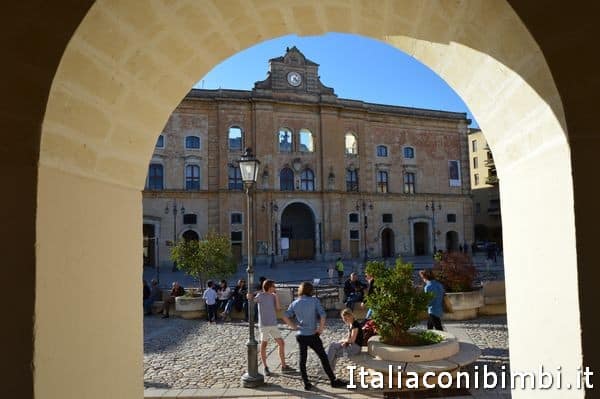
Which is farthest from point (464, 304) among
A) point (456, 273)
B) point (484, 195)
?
→ point (484, 195)

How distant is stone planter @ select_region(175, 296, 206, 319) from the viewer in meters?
13.5

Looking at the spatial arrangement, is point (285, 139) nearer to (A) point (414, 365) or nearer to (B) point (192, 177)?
(B) point (192, 177)

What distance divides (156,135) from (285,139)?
31.6 m

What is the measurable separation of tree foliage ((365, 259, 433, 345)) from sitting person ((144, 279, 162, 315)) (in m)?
9.62

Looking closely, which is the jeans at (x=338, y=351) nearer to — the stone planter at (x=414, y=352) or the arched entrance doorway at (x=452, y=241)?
the stone planter at (x=414, y=352)

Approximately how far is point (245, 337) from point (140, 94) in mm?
9263

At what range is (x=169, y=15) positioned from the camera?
212 cm

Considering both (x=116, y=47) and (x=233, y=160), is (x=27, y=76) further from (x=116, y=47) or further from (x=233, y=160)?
(x=233, y=160)

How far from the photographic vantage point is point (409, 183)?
37406 millimetres

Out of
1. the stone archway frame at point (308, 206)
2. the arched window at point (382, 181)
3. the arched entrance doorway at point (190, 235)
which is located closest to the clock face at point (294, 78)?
the stone archway frame at point (308, 206)

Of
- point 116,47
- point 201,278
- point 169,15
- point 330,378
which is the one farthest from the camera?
point 201,278

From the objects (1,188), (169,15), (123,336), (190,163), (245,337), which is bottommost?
(245,337)

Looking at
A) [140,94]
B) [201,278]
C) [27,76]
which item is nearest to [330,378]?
[140,94]

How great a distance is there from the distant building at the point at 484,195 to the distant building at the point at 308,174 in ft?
29.9
